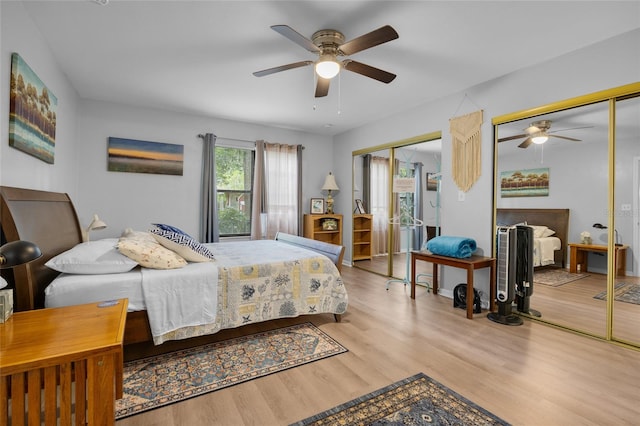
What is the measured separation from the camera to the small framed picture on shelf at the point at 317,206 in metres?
5.79

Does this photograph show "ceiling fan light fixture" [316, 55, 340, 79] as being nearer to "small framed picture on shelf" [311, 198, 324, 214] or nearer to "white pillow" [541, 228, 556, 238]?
"white pillow" [541, 228, 556, 238]

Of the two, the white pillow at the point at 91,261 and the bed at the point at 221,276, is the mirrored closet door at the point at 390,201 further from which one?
the white pillow at the point at 91,261

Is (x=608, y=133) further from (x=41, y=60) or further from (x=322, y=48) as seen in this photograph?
(x=41, y=60)

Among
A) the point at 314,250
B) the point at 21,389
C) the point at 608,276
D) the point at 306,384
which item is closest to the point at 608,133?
the point at 608,276

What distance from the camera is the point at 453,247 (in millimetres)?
3326

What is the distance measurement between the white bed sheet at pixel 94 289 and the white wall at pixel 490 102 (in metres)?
3.39

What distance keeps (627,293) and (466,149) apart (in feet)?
6.49

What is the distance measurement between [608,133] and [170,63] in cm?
409

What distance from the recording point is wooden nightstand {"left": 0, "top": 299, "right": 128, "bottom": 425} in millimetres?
1045

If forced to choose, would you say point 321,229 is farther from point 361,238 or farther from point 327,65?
point 327,65

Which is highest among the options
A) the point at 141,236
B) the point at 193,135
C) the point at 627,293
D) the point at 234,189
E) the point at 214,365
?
the point at 193,135

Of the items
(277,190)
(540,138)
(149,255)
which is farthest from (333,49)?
(277,190)

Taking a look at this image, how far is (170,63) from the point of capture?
10.0 feet

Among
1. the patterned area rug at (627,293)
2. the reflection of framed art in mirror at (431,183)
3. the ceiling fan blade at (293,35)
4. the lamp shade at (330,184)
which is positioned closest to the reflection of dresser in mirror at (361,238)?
the lamp shade at (330,184)
